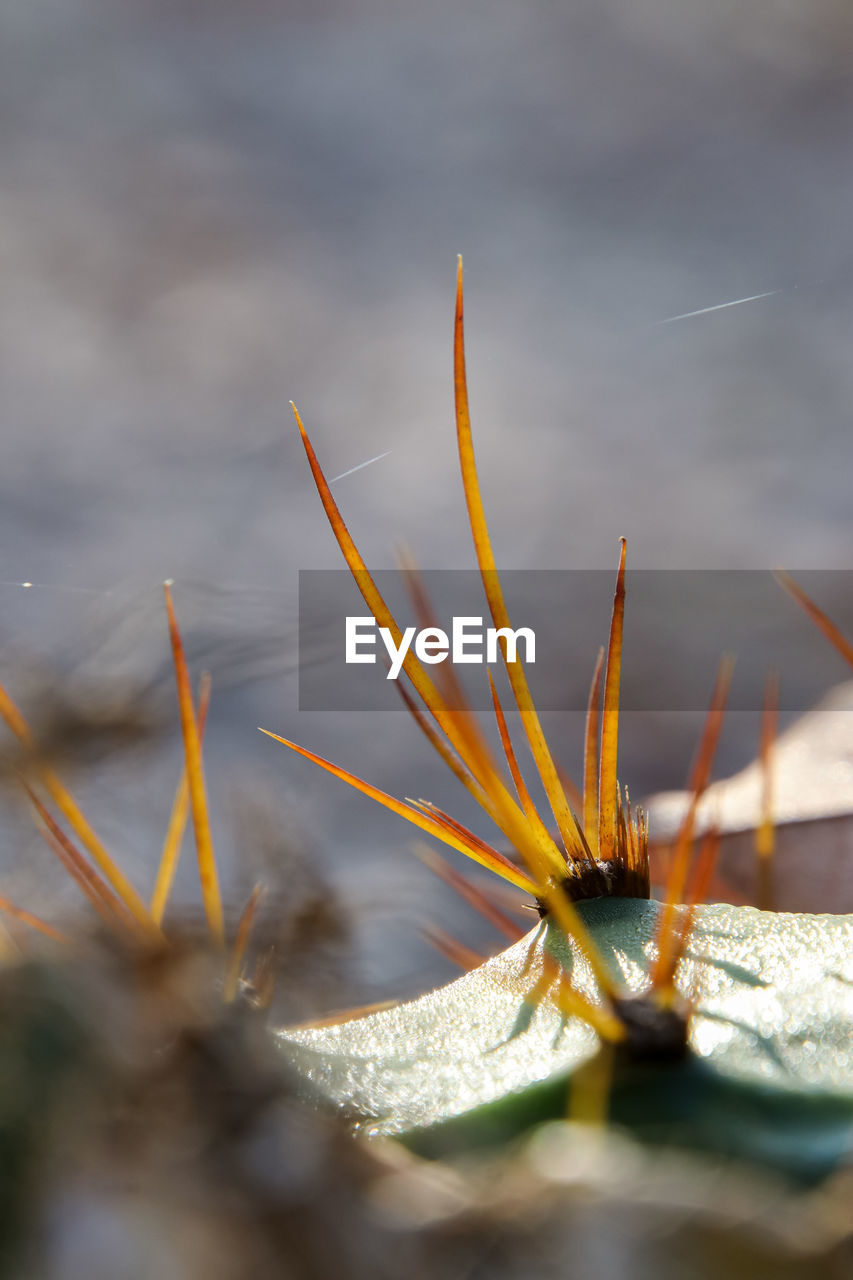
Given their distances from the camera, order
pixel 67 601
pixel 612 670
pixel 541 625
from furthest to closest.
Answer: pixel 541 625
pixel 67 601
pixel 612 670

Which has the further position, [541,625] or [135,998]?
[541,625]

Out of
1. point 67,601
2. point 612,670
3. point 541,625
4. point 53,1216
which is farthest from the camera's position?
point 541,625

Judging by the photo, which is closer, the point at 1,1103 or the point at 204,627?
the point at 1,1103

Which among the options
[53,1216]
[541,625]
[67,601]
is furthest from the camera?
[541,625]

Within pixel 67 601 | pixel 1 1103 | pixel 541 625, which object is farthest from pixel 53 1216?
pixel 541 625

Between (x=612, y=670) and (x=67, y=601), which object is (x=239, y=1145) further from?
(x=67, y=601)

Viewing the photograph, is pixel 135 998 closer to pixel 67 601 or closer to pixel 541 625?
pixel 67 601

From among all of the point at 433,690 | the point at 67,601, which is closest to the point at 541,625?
the point at 67,601
